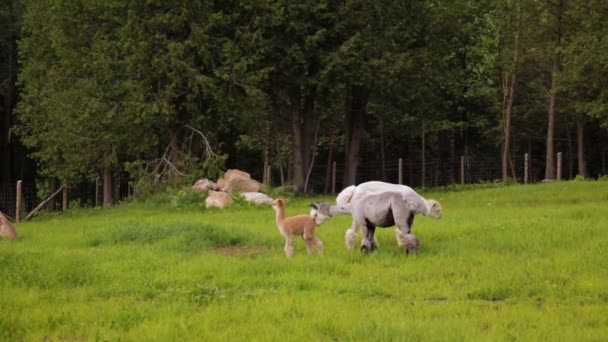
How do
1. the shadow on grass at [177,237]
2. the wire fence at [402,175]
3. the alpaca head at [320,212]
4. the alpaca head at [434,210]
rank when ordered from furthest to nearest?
the wire fence at [402,175] → the shadow on grass at [177,237] → the alpaca head at [320,212] → the alpaca head at [434,210]

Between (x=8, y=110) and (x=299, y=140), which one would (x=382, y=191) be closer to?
(x=299, y=140)

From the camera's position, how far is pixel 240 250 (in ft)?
53.6

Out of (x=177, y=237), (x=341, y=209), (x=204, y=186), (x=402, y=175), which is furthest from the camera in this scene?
(x=402, y=175)

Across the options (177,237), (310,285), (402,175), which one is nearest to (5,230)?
(177,237)

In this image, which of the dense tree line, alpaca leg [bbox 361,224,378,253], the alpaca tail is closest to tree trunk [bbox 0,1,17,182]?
the dense tree line

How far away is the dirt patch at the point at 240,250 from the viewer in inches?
620

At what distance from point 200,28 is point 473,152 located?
3059 centimetres

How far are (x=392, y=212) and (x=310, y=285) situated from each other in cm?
297

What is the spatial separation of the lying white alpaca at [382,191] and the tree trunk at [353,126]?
2276 cm

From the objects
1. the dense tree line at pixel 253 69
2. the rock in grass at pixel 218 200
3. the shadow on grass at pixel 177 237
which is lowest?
the shadow on grass at pixel 177 237

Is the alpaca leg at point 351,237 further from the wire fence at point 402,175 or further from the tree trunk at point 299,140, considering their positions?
the wire fence at point 402,175

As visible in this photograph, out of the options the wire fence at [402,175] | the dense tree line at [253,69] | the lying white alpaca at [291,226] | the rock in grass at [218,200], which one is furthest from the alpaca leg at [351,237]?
the wire fence at [402,175]

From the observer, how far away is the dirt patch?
1575cm

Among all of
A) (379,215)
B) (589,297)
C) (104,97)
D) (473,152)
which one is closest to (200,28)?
(104,97)
